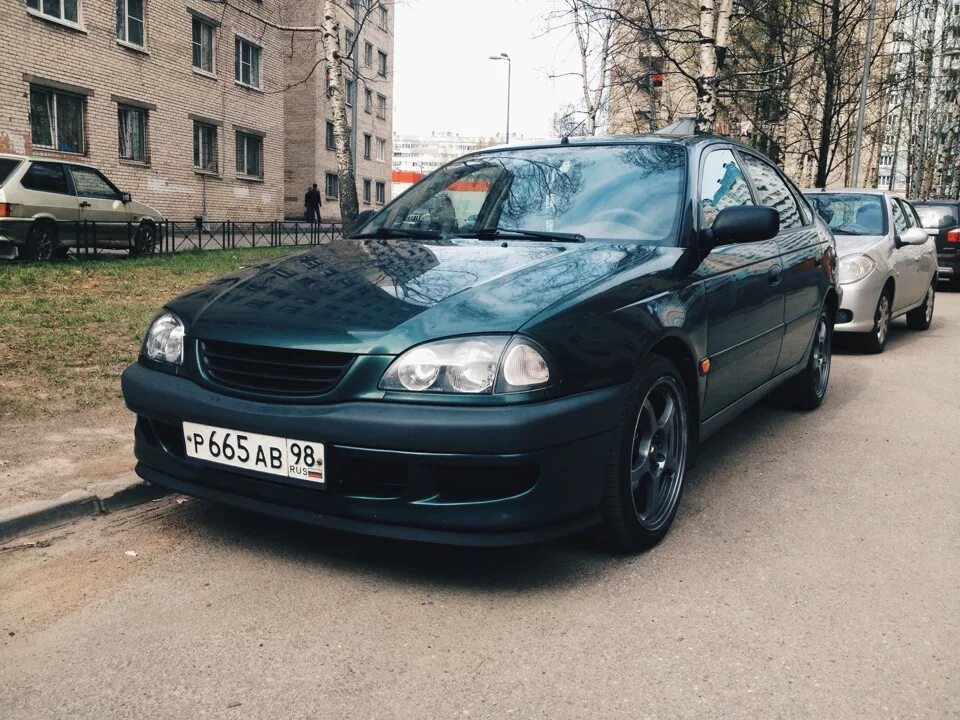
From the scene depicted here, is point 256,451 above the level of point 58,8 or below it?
below

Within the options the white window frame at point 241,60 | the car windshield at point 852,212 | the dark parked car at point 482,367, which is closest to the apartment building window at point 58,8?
the white window frame at point 241,60

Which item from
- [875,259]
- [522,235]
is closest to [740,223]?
[522,235]

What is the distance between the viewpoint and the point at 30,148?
64.3 feet

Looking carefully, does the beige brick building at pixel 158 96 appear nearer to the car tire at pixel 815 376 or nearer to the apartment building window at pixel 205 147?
the apartment building window at pixel 205 147

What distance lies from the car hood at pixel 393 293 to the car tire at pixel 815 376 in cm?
256

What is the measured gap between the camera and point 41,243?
13.9 metres

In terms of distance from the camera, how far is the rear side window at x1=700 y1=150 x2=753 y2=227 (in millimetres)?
4172

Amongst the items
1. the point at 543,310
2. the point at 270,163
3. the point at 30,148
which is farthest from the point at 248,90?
the point at 543,310

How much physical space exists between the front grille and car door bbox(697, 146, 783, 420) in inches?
66.9

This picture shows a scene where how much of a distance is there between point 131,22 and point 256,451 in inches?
927

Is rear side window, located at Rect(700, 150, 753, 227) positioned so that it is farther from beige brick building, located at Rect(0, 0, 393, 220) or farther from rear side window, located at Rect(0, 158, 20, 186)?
beige brick building, located at Rect(0, 0, 393, 220)

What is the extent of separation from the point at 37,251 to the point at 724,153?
476 inches

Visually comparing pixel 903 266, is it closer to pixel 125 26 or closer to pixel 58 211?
pixel 58 211

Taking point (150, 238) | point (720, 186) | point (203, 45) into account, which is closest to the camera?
point (720, 186)
